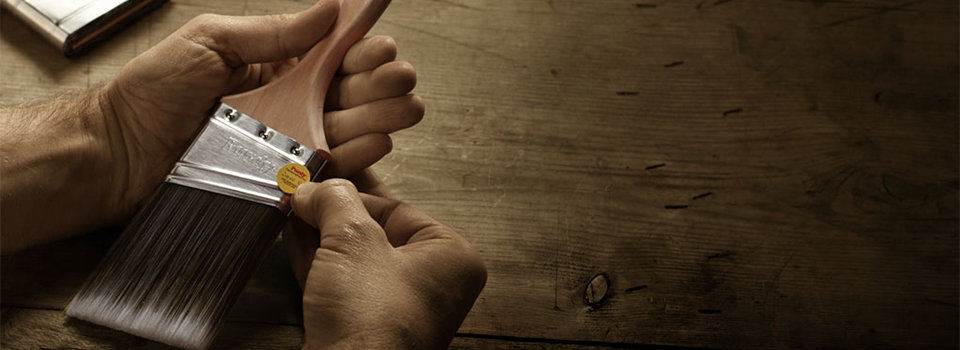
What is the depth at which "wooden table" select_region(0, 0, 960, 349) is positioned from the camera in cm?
97

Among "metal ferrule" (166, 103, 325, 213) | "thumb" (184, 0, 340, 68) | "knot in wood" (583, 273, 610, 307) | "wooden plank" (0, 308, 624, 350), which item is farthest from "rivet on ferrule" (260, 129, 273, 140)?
"knot in wood" (583, 273, 610, 307)

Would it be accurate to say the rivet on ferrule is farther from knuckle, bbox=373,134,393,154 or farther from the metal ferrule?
knuckle, bbox=373,134,393,154

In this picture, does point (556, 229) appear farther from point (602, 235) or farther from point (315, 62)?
point (315, 62)

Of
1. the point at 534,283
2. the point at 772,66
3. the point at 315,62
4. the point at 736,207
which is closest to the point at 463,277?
the point at 534,283

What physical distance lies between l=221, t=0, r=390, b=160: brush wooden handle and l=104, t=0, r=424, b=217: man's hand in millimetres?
18

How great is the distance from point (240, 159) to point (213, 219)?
7 cm

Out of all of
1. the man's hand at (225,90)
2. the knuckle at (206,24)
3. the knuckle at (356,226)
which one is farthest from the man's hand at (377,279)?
the knuckle at (206,24)

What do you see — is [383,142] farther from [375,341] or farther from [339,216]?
[375,341]

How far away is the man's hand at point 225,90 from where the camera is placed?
0.92 metres

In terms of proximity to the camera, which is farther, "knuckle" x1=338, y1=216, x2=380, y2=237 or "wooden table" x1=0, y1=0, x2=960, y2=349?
"wooden table" x1=0, y1=0, x2=960, y2=349

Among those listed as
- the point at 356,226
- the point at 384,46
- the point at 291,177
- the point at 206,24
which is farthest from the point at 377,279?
the point at 206,24

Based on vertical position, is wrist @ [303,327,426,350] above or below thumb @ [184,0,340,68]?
below

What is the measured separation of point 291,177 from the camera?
0.86 m

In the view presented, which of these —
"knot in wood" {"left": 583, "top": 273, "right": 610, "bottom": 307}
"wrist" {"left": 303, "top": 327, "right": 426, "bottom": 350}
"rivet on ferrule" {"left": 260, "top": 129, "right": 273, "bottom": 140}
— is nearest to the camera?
"wrist" {"left": 303, "top": 327, "right": 426, "bottom": 350}
